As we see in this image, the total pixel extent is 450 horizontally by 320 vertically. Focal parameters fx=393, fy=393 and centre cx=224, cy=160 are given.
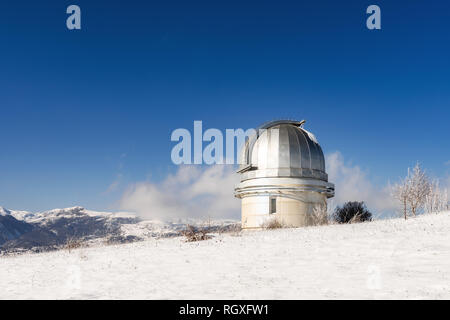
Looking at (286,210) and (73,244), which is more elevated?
(286,210)

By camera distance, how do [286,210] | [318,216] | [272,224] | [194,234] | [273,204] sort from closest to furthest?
[194,234], [272,224], [318,216], [286,210], [273,204]

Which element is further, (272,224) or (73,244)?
(272,224)

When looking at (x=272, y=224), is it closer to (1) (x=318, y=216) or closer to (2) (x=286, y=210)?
(2) (x=286, y=210)

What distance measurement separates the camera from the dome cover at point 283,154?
2250 cm

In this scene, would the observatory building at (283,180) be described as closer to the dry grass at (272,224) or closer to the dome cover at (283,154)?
the dome cover at (283,154)

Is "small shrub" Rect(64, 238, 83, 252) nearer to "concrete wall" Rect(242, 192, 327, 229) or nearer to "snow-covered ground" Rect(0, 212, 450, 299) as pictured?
"snow-covered ground" Rect(0, 212, 450, 299)

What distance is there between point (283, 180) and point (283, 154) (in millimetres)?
1545

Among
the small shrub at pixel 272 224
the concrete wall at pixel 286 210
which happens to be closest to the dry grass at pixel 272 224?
the small shrub at pixel 272 224

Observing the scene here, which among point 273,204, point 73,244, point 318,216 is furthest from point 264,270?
→ point 273,204

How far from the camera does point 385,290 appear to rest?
24.5 ft

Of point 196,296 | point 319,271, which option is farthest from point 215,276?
point 319,271

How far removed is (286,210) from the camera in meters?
22.1

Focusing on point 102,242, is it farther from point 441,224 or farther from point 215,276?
point 441,224
